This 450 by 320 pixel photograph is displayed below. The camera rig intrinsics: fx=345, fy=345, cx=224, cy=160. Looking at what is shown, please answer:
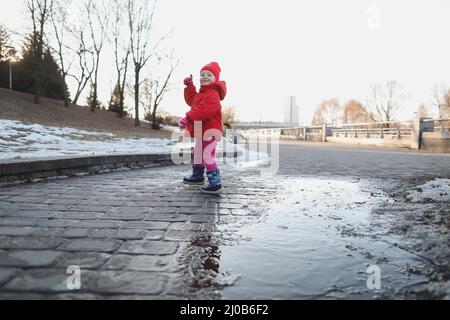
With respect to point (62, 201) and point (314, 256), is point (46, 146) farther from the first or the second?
point (314, 256)

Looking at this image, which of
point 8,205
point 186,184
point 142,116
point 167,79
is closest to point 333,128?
point 167,79

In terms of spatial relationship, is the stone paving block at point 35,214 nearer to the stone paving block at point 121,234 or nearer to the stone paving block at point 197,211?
the stone paving block at point 121,234

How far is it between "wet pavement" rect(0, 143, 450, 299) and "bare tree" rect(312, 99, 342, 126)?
268 feet

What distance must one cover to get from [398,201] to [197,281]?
9.27 ft

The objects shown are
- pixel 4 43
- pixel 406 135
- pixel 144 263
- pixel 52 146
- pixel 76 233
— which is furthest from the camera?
pixel 4 43

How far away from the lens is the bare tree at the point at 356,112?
67.6 meters

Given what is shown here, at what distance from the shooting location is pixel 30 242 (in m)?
2.19

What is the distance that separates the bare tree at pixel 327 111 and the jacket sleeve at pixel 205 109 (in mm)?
80908

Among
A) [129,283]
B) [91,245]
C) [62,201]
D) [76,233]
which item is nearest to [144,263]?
[129,283]

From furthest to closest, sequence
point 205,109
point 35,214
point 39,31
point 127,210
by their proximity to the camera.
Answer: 1. point 39,31
2. point 205,109
3. point 127,210
4. point 35,214

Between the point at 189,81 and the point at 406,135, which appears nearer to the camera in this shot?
the point at 189,81

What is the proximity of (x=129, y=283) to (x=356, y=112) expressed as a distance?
241 ft

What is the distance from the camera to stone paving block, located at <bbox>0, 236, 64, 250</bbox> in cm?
210
